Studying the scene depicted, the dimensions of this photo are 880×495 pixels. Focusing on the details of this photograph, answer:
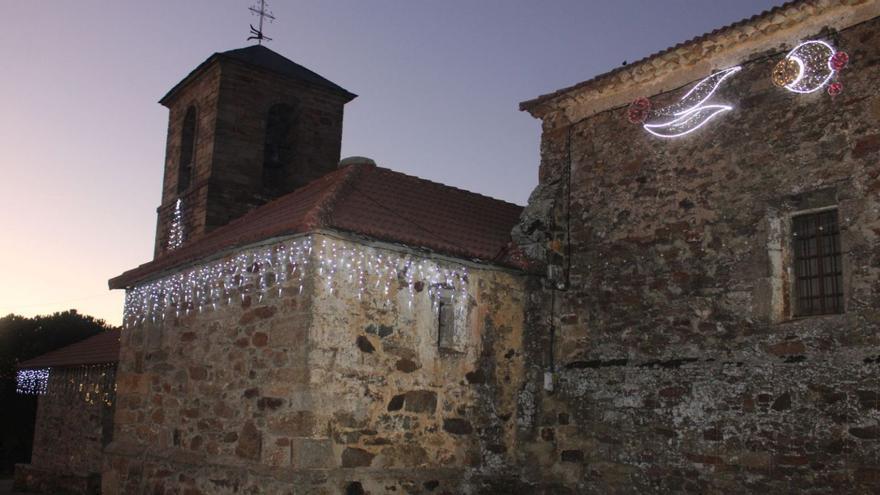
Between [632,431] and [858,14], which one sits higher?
[858,14]

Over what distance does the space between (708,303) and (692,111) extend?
2.10m

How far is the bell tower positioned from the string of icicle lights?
5162 mm

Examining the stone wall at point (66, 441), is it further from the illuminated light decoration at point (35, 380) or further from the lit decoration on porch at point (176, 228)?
the lit decoration on porch at point (176, 228)

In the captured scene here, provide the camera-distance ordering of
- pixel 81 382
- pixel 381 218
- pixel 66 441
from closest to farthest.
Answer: pixel 381 218 < pixel 66 441 < pixel 81 382

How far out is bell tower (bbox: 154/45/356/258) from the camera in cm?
1466

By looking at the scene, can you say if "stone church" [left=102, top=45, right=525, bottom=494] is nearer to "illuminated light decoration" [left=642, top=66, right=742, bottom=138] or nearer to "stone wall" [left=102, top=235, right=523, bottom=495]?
"stone wall" [left=102, top=235, right=523, bottom=495]

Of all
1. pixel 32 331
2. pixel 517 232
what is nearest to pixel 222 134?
pixel 517 232

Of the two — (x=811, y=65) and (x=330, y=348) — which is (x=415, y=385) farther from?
(x=811, y=65)

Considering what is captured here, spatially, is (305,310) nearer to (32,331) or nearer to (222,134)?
(222,134)

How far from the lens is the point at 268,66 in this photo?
50.9 feet

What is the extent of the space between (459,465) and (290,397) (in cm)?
211

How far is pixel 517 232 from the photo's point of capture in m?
9.87

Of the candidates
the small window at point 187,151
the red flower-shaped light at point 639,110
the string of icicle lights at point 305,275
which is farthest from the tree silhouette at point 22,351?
the red flower-shaped light at point 639,110

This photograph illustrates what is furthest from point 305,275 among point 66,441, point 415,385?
point 66,441
